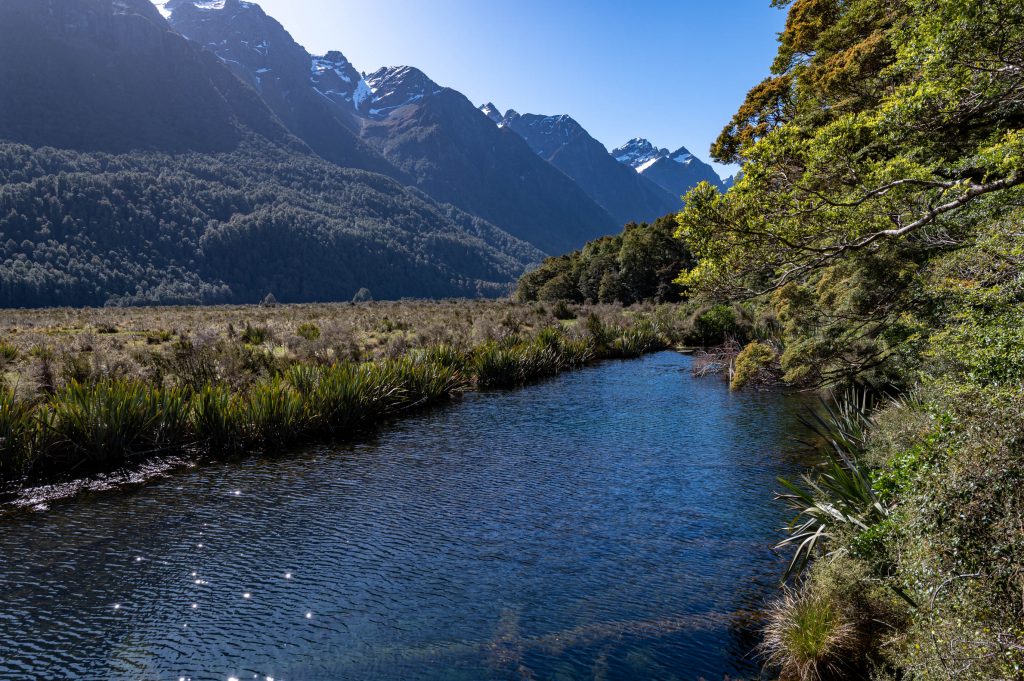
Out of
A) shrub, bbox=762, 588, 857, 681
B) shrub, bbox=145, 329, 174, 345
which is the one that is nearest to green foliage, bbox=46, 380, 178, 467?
shrub, bbox=762, 588, 857, 681

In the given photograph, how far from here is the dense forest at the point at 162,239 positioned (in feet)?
385

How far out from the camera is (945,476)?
416 cm

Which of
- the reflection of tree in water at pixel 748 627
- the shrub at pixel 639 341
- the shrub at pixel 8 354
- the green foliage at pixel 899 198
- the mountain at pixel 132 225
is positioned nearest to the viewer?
the reflection of tree in water at pixel 748 627

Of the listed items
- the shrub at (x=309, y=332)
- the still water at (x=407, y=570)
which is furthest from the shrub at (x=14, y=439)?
the shrub at (x=309, y=332)

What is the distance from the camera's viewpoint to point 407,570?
809 cm

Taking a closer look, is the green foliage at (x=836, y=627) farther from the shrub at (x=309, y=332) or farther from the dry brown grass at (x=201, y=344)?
the shrub at (x=309, y=332)

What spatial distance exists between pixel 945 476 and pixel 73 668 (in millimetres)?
8163

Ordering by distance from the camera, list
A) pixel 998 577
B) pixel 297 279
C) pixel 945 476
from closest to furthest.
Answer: pixel 998 577, pixel 945 476, pixel 297 279

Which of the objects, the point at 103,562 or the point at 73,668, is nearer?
the point at 73,668

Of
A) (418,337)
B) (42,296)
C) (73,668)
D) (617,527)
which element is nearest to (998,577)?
(617,527)

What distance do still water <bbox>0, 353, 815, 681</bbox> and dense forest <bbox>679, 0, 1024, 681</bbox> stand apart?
4.12 feet

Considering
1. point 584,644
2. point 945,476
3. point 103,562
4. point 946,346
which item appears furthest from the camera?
point 103,562

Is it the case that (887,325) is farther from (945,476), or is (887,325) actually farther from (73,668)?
(73,668)

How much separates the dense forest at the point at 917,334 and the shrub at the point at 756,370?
8.25 metres
